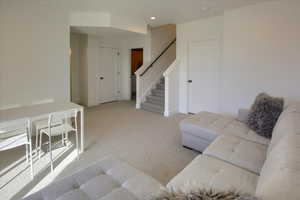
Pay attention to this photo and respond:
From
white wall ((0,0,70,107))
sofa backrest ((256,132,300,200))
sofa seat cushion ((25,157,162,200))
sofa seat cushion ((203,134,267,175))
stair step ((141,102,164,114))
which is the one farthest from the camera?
stair step ((141,102,164,114))

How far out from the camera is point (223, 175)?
4.97 ft

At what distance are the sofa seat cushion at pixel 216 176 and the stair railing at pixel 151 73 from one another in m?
4.26

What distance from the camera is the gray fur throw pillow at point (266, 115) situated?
2350 millimetres

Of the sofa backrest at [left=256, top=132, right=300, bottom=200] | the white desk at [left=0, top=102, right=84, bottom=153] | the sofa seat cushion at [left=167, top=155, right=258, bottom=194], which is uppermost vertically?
the white desk at [left=0, top=102, right=84, bottom=153]

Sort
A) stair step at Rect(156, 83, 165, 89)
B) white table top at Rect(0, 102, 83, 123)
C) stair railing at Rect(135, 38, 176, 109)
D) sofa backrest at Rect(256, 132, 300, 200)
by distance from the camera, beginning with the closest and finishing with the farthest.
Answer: sofa backrest at Rect(256, 132, 300, 200), white table top at Rect(0, 102, 83, 123), stair railing at Rect(135, 38, 176, 109), stair step at Rect(156, 83, 165, 89)

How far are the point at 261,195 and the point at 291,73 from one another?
11.0 ft

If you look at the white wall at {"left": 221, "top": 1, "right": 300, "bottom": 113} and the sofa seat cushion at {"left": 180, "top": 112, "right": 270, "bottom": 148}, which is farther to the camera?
the white wall at {"left": 221, "top": 1, "right": 300, "bottom": 113}

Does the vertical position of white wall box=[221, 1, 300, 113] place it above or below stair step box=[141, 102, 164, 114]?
above

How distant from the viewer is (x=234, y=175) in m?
1.52

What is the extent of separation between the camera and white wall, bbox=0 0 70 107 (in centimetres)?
310

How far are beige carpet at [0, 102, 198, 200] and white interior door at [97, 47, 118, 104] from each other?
85.9 inches

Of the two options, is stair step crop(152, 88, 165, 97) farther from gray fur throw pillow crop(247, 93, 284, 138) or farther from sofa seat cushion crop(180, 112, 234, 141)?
gray fur throw pillow crop(247, 93, 284, 138)

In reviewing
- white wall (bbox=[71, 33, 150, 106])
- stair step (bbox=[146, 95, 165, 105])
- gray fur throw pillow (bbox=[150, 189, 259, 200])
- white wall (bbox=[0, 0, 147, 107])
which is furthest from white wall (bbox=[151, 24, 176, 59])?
gray fur throw pillow (bbox=[150, 189, 259, 200])

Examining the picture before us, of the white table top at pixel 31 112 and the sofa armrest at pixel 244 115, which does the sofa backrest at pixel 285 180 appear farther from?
the white table top at pixel 31 112
